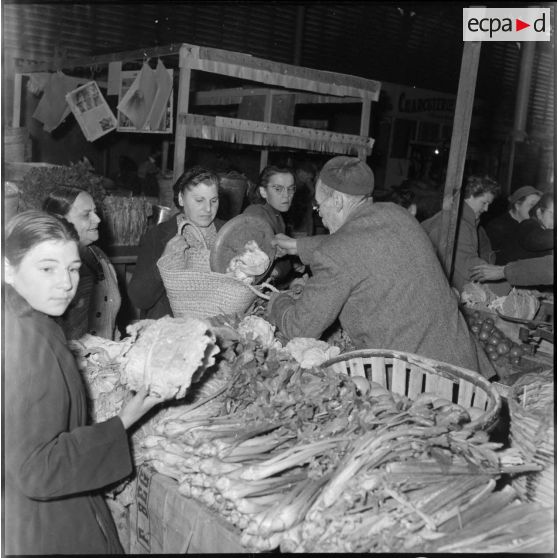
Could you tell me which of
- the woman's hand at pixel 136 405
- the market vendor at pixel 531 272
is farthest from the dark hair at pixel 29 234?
the market vendor at pixel 531 272

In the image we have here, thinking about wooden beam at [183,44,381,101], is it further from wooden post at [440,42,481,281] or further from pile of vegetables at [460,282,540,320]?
pile of vegetables at [460,282,540,320]

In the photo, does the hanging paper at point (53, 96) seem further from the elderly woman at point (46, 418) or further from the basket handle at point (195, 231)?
the elderly woman at point (46, 418)

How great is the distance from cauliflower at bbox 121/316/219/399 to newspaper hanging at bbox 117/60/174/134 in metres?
3.97

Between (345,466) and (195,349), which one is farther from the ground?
(195,349)

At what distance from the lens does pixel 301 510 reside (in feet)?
5.87

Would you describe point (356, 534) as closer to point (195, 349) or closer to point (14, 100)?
point (195, 349)

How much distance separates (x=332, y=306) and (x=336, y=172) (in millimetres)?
718

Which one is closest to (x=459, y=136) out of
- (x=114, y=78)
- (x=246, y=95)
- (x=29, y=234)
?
(x=29, y=234)

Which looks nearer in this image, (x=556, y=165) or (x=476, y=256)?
(x=556, y=165)

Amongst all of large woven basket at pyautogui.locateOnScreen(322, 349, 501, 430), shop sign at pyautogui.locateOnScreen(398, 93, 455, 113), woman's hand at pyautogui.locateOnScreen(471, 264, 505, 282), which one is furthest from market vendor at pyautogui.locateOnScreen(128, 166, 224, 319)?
shop sign at pyautogui.locateOnScreen(398, 93, 455, 113)

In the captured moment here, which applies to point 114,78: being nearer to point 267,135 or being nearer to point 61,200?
point 267,135

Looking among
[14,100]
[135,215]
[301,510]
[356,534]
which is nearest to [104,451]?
[301,510]

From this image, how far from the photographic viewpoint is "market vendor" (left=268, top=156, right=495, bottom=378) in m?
2.90

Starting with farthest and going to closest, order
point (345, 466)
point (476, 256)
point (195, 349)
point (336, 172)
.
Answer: point (476, 256)
point (336, 172)
point (195, 349)
point (345, 466)
